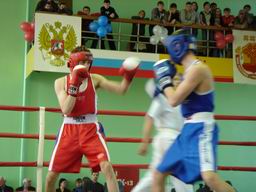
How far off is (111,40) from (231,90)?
3.29m

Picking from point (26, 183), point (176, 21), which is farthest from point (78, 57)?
point (176, 21)

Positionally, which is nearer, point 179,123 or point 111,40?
point 179,123

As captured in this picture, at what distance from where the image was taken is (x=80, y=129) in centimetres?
Answer: 401

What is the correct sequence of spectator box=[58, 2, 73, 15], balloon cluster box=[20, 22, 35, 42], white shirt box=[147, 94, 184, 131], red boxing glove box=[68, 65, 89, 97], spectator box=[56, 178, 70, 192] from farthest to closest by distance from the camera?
1. spectator box=[58, 2, 73, 15]
2. balloon cluster box=[20, 22, 35, 42]
3. spectator box=[56, 178, 70, 192]
4. white shirt box=[147, 94, 184, 131]
5. red boxing glove box=[68, 65, 89, 97]

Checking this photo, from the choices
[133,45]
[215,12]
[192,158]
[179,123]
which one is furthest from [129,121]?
[192,158]

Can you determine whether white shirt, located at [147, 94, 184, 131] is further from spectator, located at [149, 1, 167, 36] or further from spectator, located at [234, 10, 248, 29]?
spectator, located at [234, 10, 248, 29]

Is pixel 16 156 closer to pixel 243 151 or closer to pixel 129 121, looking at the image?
pixel 129 121

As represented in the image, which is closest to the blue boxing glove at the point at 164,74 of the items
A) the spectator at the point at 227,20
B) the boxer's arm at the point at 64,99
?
the boxer's arm at the point at 64,99

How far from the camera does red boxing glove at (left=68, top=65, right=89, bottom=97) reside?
12.5ft

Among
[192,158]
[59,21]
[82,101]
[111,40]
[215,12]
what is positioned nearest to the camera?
[192,158]

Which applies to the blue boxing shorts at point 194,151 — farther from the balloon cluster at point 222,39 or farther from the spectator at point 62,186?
the balloon cluster at point 222,39

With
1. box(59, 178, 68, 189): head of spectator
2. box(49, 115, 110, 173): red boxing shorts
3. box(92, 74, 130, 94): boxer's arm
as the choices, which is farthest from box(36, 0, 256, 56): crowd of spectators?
box(49, 115, 110, 173): red boxing shorts

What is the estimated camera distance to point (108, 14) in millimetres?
10602

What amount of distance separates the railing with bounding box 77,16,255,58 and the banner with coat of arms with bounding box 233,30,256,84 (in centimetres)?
23
